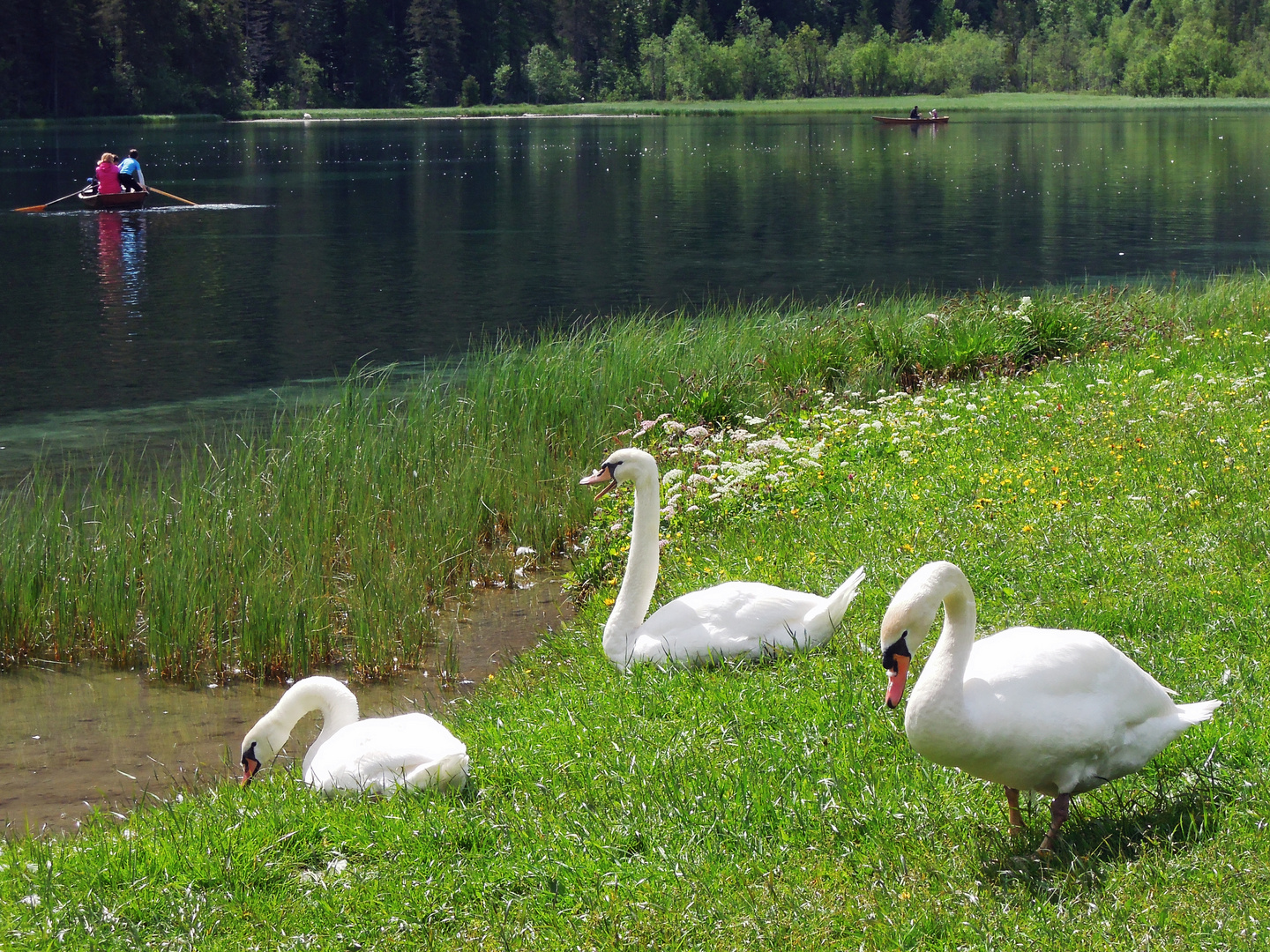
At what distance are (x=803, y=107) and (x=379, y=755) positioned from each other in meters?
151

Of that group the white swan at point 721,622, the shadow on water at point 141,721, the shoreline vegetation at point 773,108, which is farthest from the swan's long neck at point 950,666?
the shoreline vegetation at point 773,108

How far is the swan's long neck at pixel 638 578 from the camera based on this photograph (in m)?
7.44

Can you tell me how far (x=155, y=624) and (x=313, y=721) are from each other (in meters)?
1.67

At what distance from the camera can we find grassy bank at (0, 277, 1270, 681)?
9562mm

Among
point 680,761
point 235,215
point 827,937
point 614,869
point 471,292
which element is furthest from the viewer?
point 235,215

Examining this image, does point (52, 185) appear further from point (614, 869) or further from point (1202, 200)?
point (614, 869)

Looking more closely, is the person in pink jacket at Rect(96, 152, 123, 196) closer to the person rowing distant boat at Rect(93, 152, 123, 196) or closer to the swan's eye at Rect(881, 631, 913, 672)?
the person rowing distant boat at Rect(93, 152, 123, 196)

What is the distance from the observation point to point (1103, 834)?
14.5 ft

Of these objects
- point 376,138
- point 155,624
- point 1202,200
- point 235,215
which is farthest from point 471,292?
point 376,138

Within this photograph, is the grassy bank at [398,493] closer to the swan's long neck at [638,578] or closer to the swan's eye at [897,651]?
the swan's long neck at [638,578]

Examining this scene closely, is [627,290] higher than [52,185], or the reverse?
[52,185]

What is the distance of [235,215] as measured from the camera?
151ft

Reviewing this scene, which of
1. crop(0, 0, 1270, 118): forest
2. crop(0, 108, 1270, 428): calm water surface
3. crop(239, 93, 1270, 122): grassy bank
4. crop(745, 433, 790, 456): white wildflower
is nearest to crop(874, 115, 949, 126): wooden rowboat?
crop(239, 93, 1270, 122): grassy bank

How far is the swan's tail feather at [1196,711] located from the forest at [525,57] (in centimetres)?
12445
